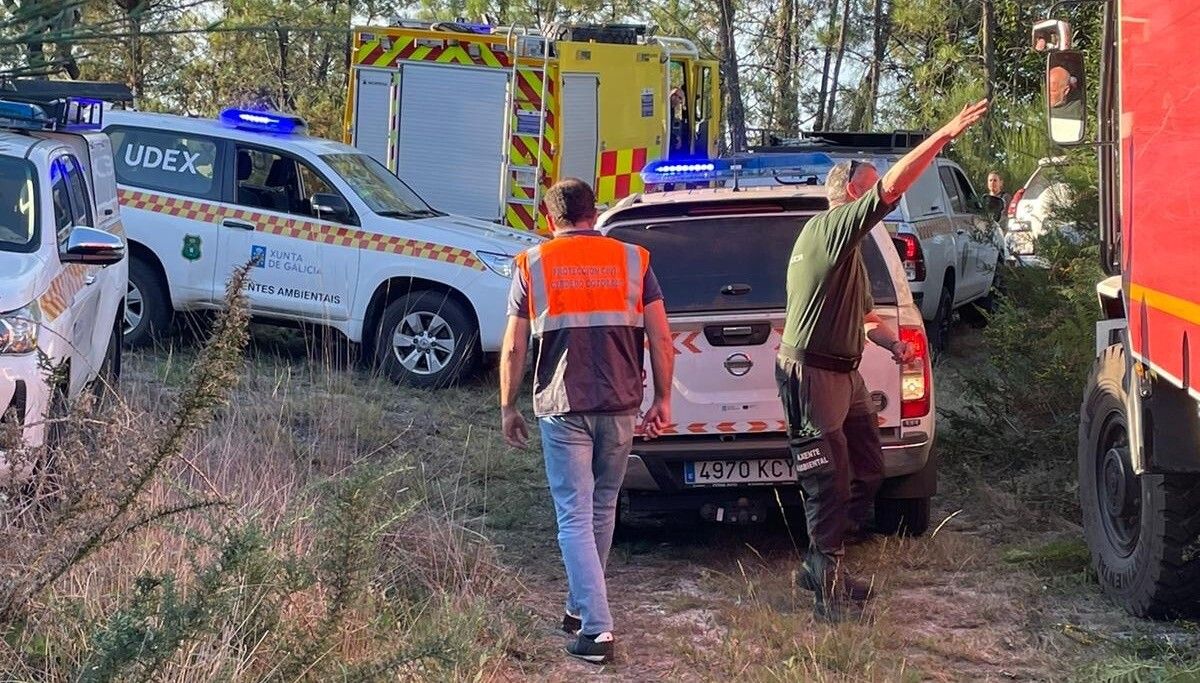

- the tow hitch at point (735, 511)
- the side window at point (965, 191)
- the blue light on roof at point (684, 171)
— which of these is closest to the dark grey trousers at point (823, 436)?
the tow hitch at point (735, 511)

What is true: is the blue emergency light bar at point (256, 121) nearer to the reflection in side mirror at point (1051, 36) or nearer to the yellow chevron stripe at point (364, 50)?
the yellow chevron stripe at point (364, 50)

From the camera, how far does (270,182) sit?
10766 mm

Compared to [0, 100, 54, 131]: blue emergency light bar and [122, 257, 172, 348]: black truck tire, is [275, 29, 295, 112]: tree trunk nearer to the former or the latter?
[122, 257, 172, 348]: black truck tire

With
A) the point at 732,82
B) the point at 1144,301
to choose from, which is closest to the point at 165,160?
the point at 1144,301

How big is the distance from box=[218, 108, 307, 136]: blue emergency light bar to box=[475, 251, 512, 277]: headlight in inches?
72.9

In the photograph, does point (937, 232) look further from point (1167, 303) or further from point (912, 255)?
point (1167, 303)

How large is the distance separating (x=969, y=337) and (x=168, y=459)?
421 inches

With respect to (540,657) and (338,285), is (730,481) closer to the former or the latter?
(540,657)

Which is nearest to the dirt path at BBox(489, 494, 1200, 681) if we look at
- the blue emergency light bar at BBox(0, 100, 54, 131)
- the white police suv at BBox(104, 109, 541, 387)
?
the blue emergency light bar at BBox(0, 100, 54, 131)

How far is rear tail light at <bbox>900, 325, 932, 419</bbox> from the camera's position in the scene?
20.6 ft

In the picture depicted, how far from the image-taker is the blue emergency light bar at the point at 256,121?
432 inches

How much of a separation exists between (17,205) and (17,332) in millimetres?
1116

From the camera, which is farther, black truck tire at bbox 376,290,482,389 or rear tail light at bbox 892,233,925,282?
rear tail light at bbox 892,233,925,282

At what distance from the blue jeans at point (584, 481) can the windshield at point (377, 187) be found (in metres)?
5.46
